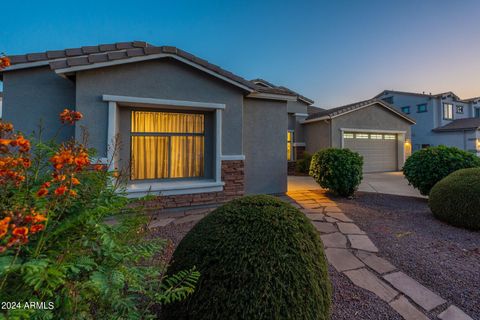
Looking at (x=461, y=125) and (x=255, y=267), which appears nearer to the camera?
(x=255, y=267)

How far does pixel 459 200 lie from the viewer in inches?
169

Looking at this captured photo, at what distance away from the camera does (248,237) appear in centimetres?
155

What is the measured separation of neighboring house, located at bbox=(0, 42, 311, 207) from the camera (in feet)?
16.0

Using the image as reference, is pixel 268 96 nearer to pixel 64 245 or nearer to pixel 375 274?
pixel 375 274

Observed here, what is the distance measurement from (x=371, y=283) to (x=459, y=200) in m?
3.43

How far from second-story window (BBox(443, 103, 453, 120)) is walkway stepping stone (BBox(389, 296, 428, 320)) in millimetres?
26144

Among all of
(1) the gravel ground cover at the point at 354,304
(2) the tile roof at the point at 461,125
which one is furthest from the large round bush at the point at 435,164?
(2) the tile roof at the point at 461,125

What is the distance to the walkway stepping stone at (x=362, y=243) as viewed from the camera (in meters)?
3.40

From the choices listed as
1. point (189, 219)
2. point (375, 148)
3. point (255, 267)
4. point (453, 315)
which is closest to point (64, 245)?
point (255, 267)

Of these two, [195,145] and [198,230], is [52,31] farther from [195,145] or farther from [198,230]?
[198,230]

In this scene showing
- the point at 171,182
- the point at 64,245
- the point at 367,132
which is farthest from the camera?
the point at 367,132

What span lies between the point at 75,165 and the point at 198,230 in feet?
3.31

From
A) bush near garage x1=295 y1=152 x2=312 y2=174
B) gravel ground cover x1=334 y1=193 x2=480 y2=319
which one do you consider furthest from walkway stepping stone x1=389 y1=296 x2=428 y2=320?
bush near garage x1=295 y1=152 x2=312 y2=174

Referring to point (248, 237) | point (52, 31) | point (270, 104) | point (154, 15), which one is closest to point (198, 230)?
point (248, 237)
